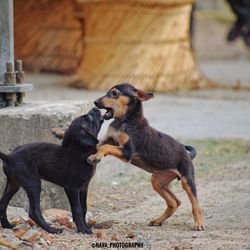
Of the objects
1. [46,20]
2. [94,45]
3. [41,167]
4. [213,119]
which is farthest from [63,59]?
[41,167]

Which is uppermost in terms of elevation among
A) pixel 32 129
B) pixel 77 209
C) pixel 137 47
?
pixel 32 129

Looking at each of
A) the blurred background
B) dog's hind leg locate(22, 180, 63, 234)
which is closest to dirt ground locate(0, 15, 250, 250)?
dog's hind leg locate(22, 180, 63, 234)

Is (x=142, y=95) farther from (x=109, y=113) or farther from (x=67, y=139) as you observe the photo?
(x=67, y=139)

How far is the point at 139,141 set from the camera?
6.75 meters

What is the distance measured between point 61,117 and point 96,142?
3.37 feet

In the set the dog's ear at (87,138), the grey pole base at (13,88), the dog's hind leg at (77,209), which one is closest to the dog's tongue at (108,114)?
the dog's ear at (87,138)

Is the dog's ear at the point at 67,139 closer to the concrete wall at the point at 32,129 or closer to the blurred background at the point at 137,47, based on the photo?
the concrete wall at the point at 32,129

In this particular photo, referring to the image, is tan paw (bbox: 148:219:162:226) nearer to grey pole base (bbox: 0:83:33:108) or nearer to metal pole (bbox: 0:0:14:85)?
grey pole base (bbox: 0:83:33:108)

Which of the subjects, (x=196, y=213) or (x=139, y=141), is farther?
(x=196, y=213)

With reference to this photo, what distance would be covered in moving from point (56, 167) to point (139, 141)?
2.31 ft

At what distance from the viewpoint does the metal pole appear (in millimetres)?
8055

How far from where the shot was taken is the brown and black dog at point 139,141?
22.0 ft

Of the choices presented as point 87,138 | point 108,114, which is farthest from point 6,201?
point 108,114

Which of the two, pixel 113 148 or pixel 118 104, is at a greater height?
pixel 118 104
